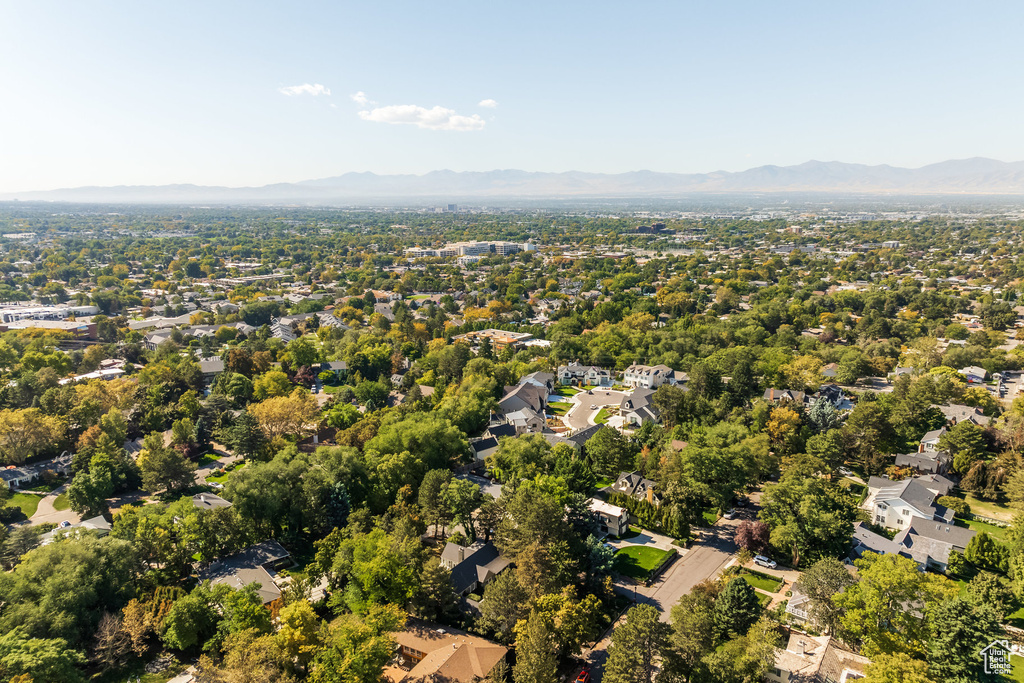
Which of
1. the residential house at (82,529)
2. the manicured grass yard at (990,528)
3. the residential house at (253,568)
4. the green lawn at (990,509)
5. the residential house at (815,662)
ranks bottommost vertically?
the manicured grass yard at (990,528)

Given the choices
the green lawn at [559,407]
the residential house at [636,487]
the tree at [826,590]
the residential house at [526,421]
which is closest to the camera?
the tree at [826,590]

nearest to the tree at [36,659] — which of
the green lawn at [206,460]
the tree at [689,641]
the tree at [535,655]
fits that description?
the tree at [535,655]

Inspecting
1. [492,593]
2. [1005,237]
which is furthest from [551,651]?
[1005,237]

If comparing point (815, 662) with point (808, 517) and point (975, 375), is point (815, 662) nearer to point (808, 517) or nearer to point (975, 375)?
point (808, 517)

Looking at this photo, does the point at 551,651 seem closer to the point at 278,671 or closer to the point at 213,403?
the point at 278,671

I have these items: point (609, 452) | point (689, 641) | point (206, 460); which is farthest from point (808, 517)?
point (206, 460)

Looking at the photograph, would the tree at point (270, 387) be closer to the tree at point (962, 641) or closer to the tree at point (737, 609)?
the tree at point (737, 609)
